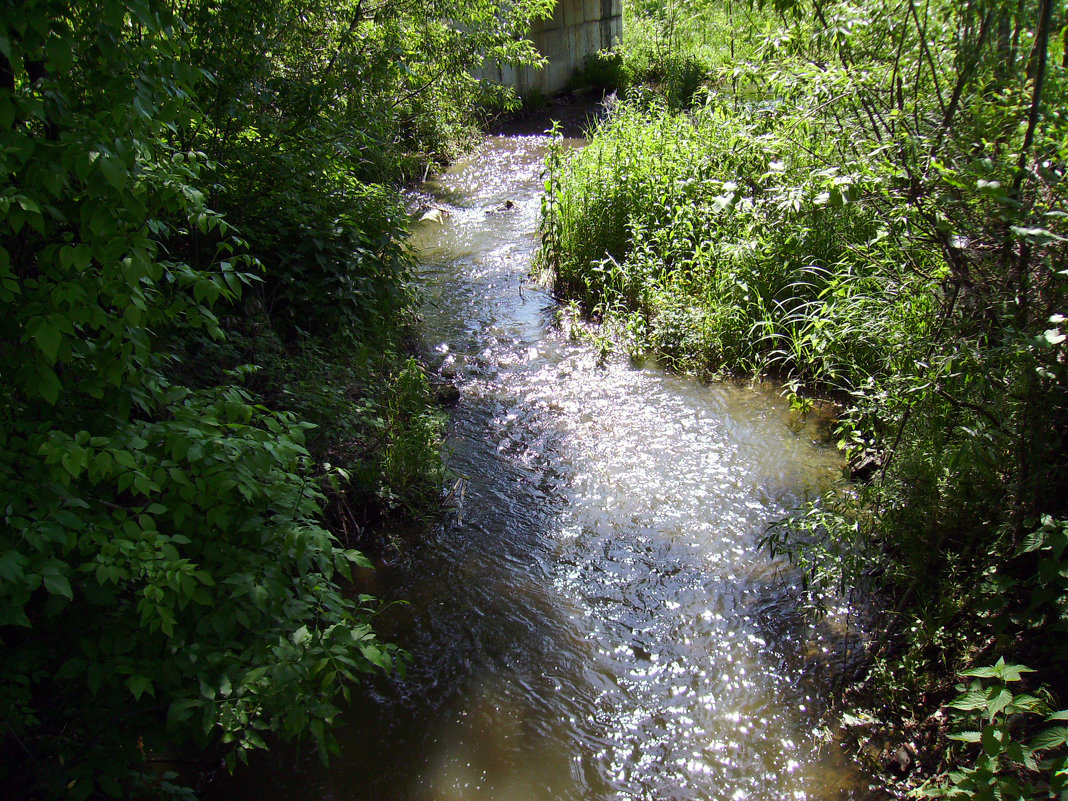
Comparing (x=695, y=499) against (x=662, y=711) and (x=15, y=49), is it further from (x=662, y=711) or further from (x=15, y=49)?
(x=15, y=49)

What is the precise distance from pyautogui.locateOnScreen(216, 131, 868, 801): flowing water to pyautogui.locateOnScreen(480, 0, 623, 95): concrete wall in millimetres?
11837

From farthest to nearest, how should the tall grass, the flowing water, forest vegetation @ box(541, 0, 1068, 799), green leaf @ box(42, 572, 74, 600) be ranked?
the tall grass → the flowing water → forest vegetation @ box(541, 0, 1068, 799) → green leaf @ box(42, 572, 74, 600)

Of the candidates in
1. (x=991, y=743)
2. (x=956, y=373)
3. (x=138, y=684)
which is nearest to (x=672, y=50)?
(x=956, y=373)

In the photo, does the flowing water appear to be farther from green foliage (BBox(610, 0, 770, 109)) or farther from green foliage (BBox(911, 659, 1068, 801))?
green foliage (BBox(610, 0, 770, 109))

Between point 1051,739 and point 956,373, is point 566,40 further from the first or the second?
point 1051,739

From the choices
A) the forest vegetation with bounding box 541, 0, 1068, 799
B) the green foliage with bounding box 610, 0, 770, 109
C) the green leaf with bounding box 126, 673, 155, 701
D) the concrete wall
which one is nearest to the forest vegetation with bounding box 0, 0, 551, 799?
the green leaf with bounding box 126, 673, 155, 701

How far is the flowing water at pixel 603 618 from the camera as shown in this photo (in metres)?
2.65

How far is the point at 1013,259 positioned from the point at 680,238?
440cm

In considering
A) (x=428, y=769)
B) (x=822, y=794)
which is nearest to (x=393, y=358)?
(x=428, y=769)

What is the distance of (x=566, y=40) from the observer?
52.9ft

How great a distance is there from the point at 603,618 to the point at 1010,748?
180 centimetres

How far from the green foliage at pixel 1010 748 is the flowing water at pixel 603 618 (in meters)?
0.54

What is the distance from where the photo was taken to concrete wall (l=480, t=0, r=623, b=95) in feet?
49.7

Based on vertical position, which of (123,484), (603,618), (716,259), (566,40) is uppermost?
(566,40)
